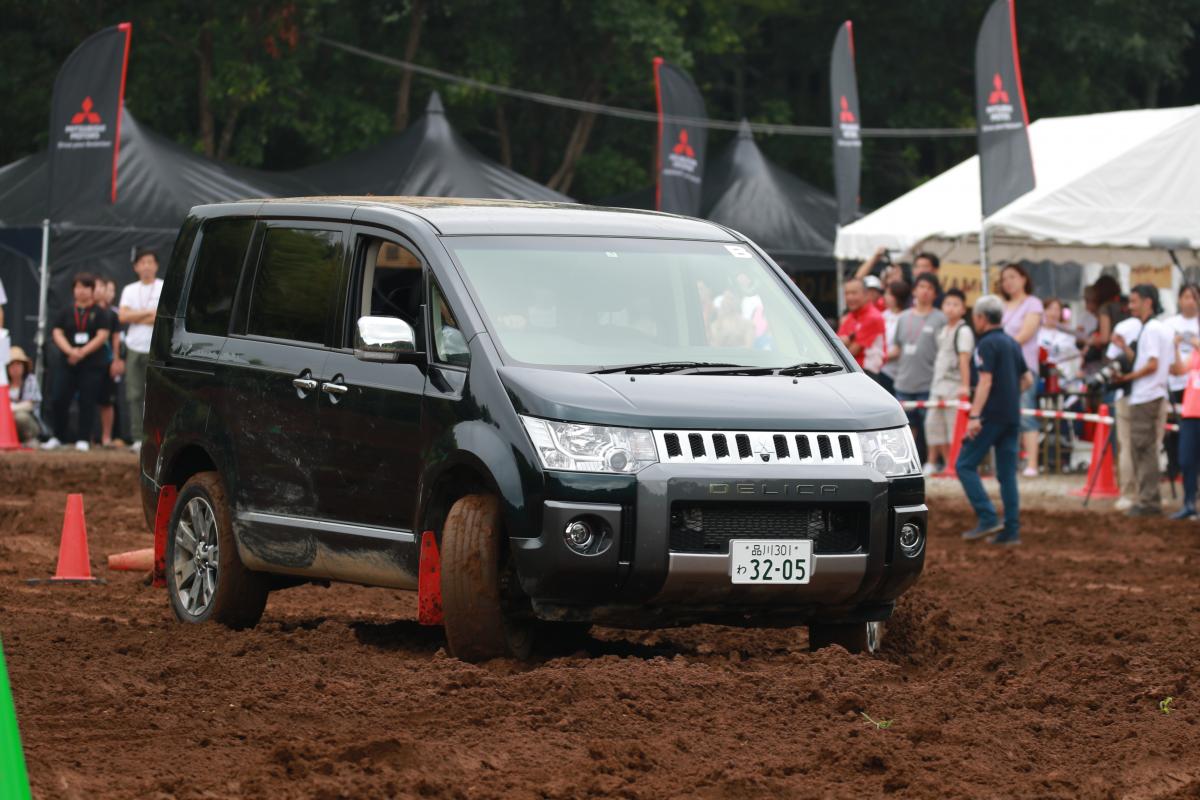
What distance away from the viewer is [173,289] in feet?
34.8

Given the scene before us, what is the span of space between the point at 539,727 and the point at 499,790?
2.98 ft

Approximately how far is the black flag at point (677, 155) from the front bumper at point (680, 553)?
60.3ft

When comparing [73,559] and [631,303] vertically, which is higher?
[631,303]

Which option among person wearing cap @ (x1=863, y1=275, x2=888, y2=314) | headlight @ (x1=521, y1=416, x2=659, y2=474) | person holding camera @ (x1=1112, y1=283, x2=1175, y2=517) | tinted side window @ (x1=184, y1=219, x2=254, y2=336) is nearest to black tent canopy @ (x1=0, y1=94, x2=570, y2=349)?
person wearing cap @ (x1=863, y1=275, x2=888, y2=314)

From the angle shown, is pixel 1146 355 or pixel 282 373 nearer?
pixel 282 373

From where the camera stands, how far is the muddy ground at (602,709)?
253 inches

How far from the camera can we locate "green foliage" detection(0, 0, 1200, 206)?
40.0 metres

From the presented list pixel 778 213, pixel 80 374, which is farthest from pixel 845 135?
pixel 80 374

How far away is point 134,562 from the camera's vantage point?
12625mm

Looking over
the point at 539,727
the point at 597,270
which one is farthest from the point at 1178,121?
the point at 539,727

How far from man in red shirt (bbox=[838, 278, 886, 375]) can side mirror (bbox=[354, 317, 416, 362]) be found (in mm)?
11496

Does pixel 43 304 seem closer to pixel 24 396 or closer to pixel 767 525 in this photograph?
pixel 24 396

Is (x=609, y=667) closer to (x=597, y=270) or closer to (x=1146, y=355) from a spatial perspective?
(x=597, y=270)

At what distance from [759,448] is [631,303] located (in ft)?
3.73
